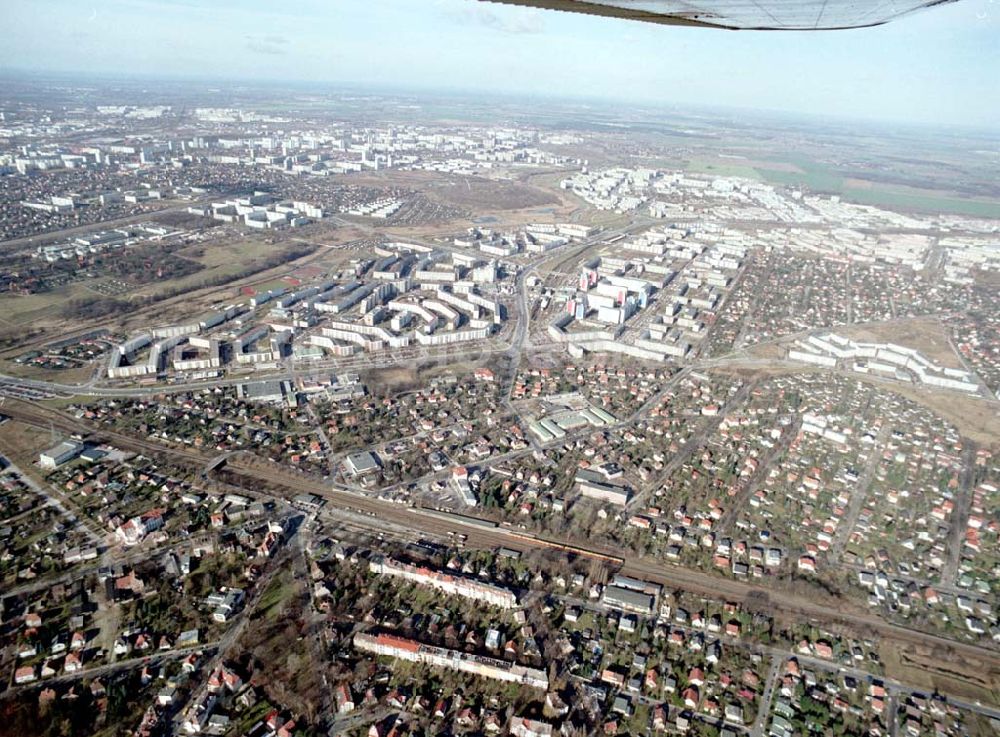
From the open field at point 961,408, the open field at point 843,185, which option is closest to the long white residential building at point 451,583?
the open field at point 961,408

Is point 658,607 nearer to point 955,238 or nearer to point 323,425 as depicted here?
point 323,425

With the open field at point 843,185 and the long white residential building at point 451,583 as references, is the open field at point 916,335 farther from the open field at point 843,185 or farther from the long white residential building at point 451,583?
the open field at point 843,185

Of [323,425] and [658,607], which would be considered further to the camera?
[323,425]

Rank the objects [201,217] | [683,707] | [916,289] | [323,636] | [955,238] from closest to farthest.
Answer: [683,707] < [323,636] < [916,289] < [201,217] < [955,238]

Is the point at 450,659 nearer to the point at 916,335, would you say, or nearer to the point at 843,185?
the point at 916,335

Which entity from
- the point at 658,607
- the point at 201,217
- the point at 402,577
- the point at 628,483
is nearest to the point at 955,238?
the point at 628,483

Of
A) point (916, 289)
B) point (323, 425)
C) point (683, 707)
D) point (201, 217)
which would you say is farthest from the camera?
point (201, 217)

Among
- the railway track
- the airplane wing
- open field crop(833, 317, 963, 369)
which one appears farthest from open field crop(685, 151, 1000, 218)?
the airplane wing

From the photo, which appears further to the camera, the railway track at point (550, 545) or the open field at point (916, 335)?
the open field at point (916, 335)

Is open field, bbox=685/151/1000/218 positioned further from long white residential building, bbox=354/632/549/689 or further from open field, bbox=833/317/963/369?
long white residential building, bbox=354/632/549/689
